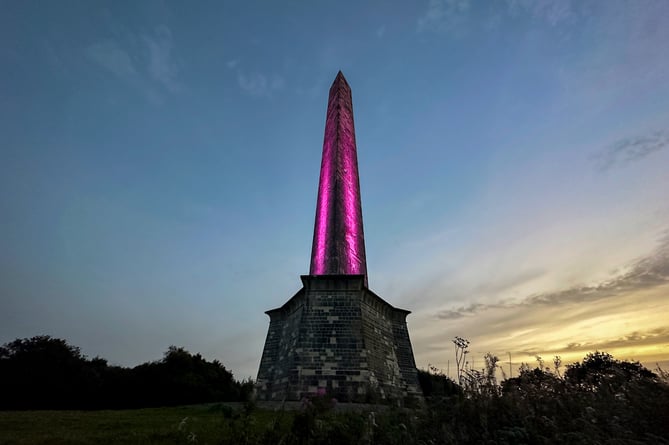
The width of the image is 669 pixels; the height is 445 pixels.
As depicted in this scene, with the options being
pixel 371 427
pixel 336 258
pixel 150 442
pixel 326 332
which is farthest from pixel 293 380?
pixel 371 427

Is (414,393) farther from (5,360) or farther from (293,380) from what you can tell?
(5,360)

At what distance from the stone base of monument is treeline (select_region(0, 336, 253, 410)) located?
12.0 m

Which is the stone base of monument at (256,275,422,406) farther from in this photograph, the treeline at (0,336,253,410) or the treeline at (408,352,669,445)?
the treeline at (0,336,253,410)

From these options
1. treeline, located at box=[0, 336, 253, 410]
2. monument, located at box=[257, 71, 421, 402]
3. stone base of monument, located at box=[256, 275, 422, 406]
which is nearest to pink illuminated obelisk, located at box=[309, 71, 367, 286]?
monument, located at box=[257, 71, 421, 402]

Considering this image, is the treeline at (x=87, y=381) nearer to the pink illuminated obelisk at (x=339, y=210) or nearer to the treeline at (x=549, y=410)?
the pink illuminated obelisk at (x=339, y=210)

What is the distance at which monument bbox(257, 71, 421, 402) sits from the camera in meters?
17.9

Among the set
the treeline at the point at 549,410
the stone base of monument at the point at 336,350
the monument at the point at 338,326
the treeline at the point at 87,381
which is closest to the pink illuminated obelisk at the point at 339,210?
the monument at the point at 338,326

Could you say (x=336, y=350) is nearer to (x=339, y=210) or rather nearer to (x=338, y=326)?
(x=338, y=326)

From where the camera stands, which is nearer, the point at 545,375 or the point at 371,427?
the point at 371,427

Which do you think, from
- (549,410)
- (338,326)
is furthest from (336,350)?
(549,410)

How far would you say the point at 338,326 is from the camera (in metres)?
19.3

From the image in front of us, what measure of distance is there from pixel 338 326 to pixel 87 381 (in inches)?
1066

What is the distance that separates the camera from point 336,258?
22625mm

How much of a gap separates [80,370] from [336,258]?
1071 inches
